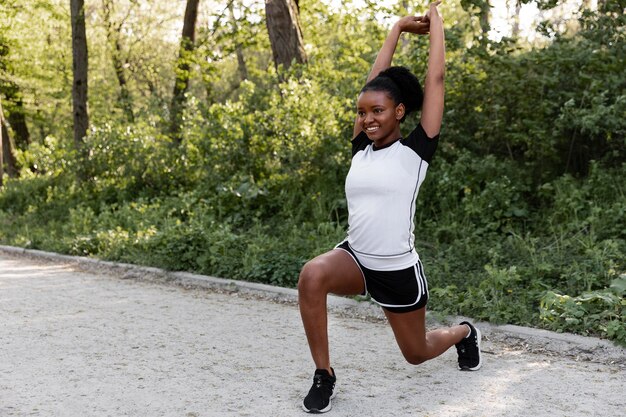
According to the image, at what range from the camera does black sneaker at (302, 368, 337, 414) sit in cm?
400

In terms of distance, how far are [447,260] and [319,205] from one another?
303 centimetres

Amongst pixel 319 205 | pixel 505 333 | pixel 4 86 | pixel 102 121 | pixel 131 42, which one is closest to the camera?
pixel 505 333

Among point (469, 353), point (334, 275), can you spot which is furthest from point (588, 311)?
point (334, 275)

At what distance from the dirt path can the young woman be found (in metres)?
0.45

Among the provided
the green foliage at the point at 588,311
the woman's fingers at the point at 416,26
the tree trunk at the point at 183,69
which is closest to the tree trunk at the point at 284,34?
the tree trunk at the point at 183,69

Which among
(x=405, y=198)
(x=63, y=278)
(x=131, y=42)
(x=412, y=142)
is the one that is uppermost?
(x=131, y=42)

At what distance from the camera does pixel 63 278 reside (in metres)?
9.19

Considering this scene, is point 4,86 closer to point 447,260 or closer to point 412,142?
point 447,260

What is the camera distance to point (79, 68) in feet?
55.3

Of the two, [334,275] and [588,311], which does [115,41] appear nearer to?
[588,311]

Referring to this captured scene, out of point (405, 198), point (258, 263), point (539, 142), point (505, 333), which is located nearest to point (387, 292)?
point (405, 198)

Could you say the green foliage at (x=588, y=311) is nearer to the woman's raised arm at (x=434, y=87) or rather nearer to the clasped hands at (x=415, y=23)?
the woman's raised arm at (x=434, y=87)

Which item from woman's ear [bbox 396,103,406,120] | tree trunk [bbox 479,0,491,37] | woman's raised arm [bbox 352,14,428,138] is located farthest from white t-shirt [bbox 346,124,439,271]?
tree trunk [bbox 479,0,491,37]

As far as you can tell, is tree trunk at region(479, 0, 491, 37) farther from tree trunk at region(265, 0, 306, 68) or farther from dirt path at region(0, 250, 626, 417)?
tree trunk at region(265, 0, 306, 68)
